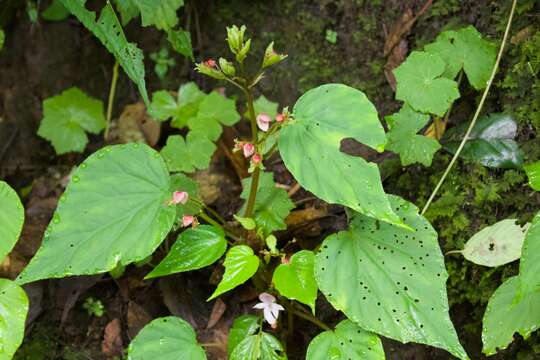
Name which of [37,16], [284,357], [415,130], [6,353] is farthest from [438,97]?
[37,16]

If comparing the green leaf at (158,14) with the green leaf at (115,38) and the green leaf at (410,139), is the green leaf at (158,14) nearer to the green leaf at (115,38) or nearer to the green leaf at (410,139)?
the green leaf at (115,38)

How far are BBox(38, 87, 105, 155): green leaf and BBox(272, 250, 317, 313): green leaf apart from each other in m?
1.41

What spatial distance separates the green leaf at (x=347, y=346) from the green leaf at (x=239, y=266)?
0.28 meters

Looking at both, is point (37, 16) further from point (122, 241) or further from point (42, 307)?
point (122, 241)

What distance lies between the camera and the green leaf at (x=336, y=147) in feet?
5.32

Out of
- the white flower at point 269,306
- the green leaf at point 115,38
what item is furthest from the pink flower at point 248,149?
the green leaf at point 115,38

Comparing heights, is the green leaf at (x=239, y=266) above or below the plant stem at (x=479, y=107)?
below

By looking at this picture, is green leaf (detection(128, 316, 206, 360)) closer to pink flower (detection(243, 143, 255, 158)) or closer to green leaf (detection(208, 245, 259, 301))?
green leaf (detection(208, 245, 259, 301))

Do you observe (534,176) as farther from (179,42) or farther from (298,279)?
(179,42)

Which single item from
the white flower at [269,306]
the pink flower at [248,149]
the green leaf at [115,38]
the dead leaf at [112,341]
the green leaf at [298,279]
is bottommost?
the dead leaf at [112,341]

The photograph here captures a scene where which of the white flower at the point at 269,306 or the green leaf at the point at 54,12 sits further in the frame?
the green leaf at the point at 54,12

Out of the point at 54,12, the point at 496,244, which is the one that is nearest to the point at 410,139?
the point at 496,244

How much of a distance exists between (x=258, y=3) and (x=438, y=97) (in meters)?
1.10

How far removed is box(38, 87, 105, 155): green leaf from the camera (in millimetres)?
2766
